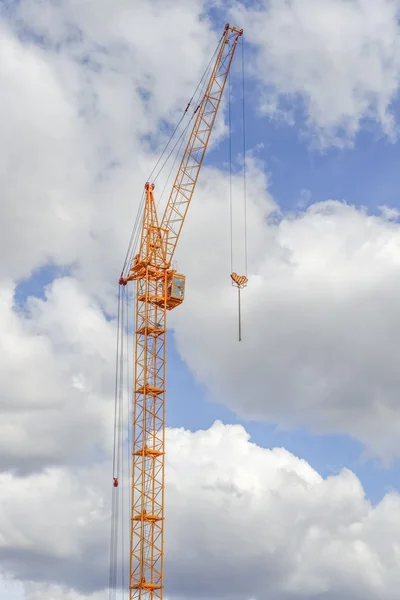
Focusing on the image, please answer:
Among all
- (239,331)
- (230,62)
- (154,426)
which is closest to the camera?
(239,331)

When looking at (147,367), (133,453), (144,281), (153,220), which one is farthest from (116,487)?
(153,220)

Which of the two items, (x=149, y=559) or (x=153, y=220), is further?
(x=153, y=220)

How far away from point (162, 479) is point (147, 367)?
16410 millimetres

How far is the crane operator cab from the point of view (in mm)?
134500

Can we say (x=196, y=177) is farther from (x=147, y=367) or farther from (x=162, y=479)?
(x=162, y=479)

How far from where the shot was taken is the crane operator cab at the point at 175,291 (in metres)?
134

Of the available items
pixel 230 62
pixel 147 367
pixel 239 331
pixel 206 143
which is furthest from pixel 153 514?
pixel 230 62

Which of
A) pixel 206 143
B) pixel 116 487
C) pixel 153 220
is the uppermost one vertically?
pixel 206 143

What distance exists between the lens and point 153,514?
127 meters

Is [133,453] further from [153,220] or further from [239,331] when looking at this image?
[153,220]

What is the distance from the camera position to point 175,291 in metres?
135

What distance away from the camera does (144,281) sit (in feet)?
443

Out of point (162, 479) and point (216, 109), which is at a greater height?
point (216, 109)

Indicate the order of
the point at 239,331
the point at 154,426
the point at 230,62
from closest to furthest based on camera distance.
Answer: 1. the point at 239,331
2. the point at 154,426
3. the point at 230,62
